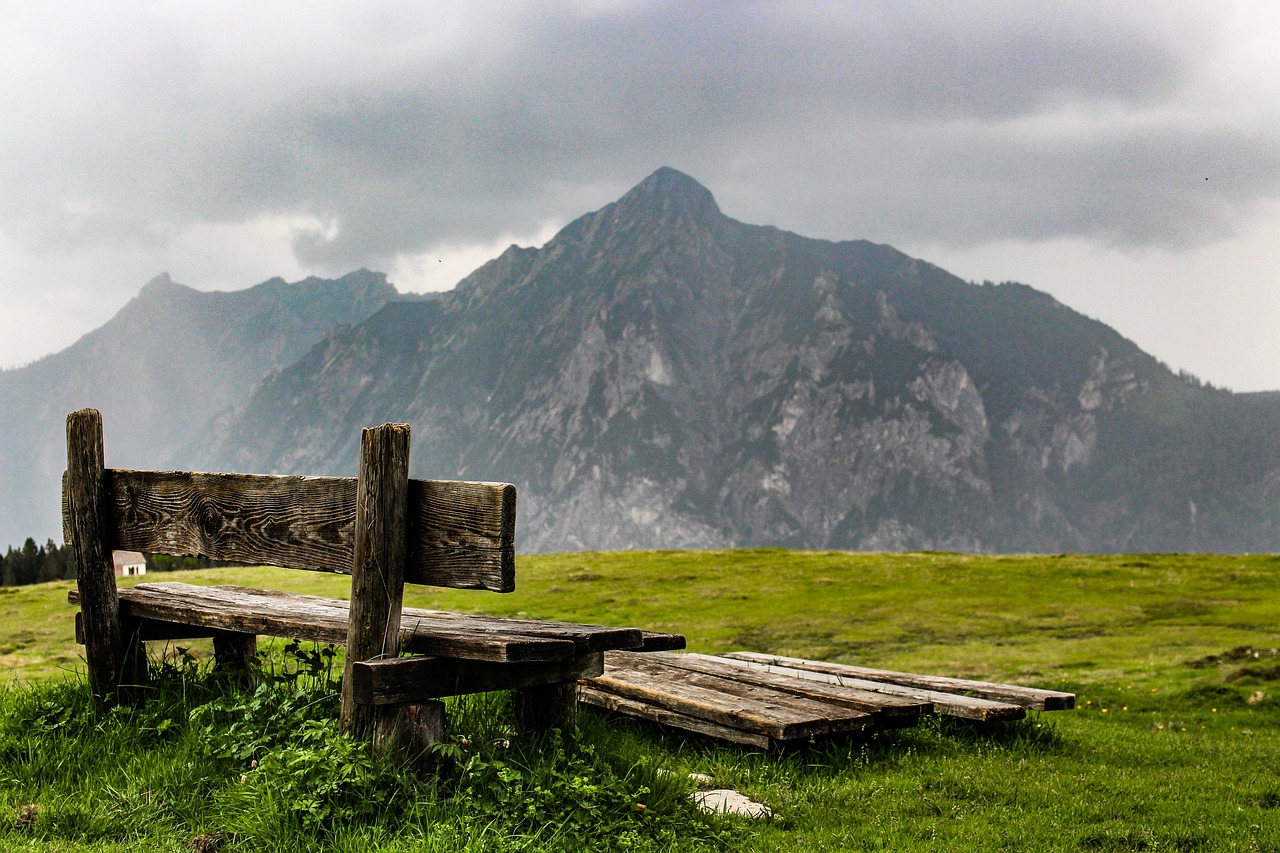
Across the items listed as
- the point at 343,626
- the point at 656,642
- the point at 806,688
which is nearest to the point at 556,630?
the point at 656,642

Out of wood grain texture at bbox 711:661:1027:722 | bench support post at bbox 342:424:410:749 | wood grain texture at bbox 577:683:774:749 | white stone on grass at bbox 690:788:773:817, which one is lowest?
wood grain texture at bbox 711:661:1027:722

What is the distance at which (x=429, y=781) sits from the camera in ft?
20.2

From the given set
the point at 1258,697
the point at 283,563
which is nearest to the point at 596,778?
the point at 283,563

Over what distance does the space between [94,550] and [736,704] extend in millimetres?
6112

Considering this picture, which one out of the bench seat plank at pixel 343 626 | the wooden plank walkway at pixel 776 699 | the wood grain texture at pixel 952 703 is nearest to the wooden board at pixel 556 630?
the bench seat plank at pixel 343 626

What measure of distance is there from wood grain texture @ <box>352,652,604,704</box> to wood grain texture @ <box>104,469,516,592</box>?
55 centimetres

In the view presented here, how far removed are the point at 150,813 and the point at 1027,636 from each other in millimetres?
31188

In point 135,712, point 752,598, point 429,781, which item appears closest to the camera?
point 429,781

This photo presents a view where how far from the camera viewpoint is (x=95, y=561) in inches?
325

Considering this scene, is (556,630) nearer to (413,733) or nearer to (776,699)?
(413,733)

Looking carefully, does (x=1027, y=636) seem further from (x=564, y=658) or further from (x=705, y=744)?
(x=564, y=658)

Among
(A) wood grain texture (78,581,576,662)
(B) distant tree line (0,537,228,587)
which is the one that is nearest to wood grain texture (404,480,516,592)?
(A) wood grain texture (78,581,576,662)

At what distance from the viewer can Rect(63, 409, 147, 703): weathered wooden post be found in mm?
8250

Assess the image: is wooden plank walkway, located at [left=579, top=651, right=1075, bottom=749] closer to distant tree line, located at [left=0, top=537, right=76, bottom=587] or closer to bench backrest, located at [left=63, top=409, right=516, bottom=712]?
bench backrest, located at [left=63, top=409, right=516, bottom=712]
